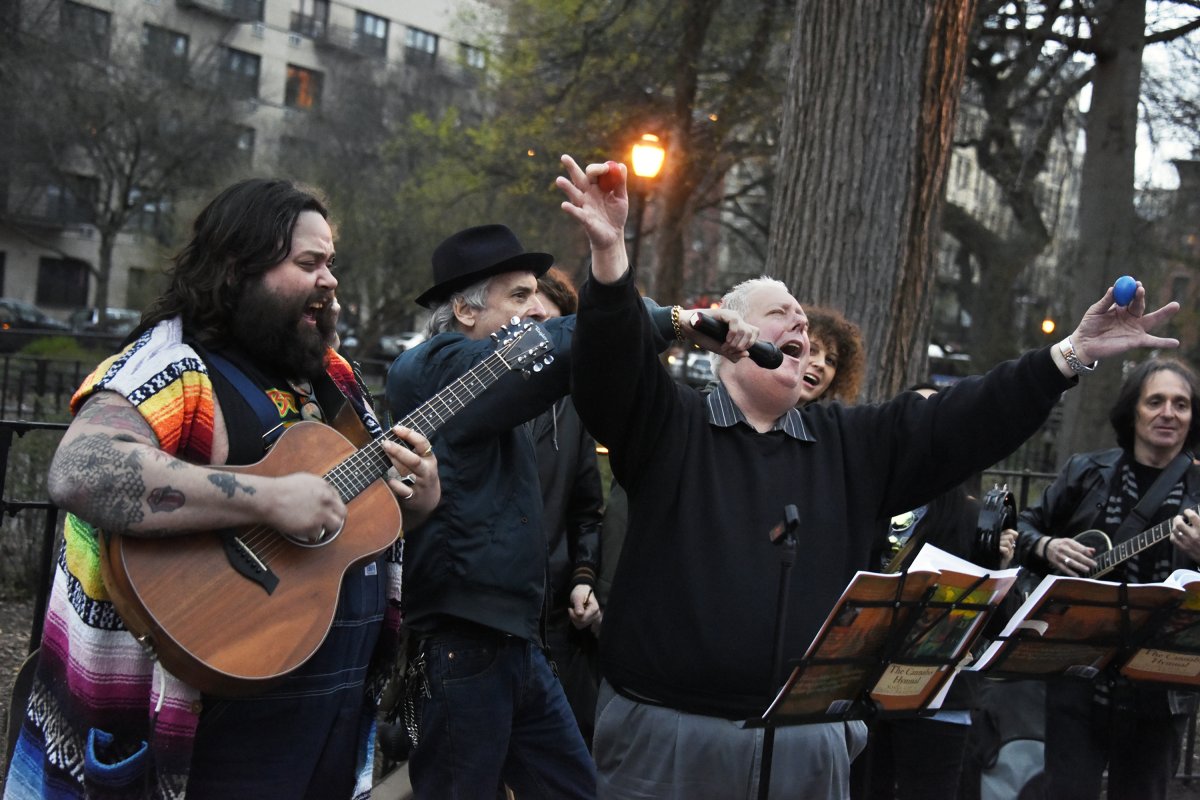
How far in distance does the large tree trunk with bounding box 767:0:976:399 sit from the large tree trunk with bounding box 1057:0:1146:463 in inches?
316

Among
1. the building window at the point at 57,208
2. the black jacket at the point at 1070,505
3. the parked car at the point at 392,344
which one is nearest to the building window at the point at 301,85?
the parked car at the point at 392,344

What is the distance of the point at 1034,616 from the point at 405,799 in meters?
2.66

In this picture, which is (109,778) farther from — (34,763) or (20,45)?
(20,45)

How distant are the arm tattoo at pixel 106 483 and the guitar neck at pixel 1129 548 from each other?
3430 mm

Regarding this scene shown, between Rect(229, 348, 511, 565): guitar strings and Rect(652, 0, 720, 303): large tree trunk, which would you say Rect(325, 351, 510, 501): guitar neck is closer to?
Rect(229, 348, 511, 565): guitar strings

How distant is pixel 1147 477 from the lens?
4.72 metres

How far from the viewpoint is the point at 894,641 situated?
3021mm

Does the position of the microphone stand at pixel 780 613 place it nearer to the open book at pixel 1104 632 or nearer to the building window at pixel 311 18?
the open book at pixel 1104 632

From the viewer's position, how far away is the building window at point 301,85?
47.3 meters

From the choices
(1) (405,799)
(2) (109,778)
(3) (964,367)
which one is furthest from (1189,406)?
(3) (964,367)

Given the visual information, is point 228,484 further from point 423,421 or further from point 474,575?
point 474,575

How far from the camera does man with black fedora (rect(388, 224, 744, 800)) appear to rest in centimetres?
328

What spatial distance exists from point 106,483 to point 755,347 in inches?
57.4

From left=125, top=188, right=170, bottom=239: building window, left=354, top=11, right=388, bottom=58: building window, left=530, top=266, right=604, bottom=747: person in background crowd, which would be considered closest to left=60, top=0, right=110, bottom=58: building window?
left=125, top=188, right=170, bottom=239: building window
